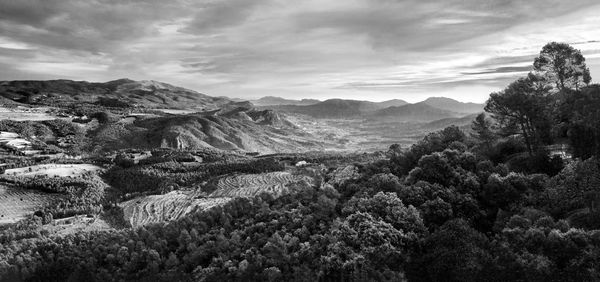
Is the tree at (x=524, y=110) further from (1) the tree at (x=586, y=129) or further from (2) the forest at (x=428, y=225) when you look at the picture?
(1) the tree at (x=586, y=129)

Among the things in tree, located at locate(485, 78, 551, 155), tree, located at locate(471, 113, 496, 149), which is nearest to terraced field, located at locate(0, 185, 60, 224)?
tree, located at locate(471, 113, 496, 149)

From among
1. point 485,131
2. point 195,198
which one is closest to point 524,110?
point 485,131

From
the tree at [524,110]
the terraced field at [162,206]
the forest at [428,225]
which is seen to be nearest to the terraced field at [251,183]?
the terraced field at [162,206]

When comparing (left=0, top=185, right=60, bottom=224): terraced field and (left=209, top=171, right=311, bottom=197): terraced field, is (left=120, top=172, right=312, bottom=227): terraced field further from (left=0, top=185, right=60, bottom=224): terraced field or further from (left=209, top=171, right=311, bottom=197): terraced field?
(left=0, top=185, right=60, bottom=224): terraced field

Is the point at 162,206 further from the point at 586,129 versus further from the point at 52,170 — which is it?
the point at 586,129

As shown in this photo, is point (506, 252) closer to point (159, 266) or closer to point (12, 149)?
point (159, 266)

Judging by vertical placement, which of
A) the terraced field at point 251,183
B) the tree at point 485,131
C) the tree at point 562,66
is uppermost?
the tree at point 562,66
